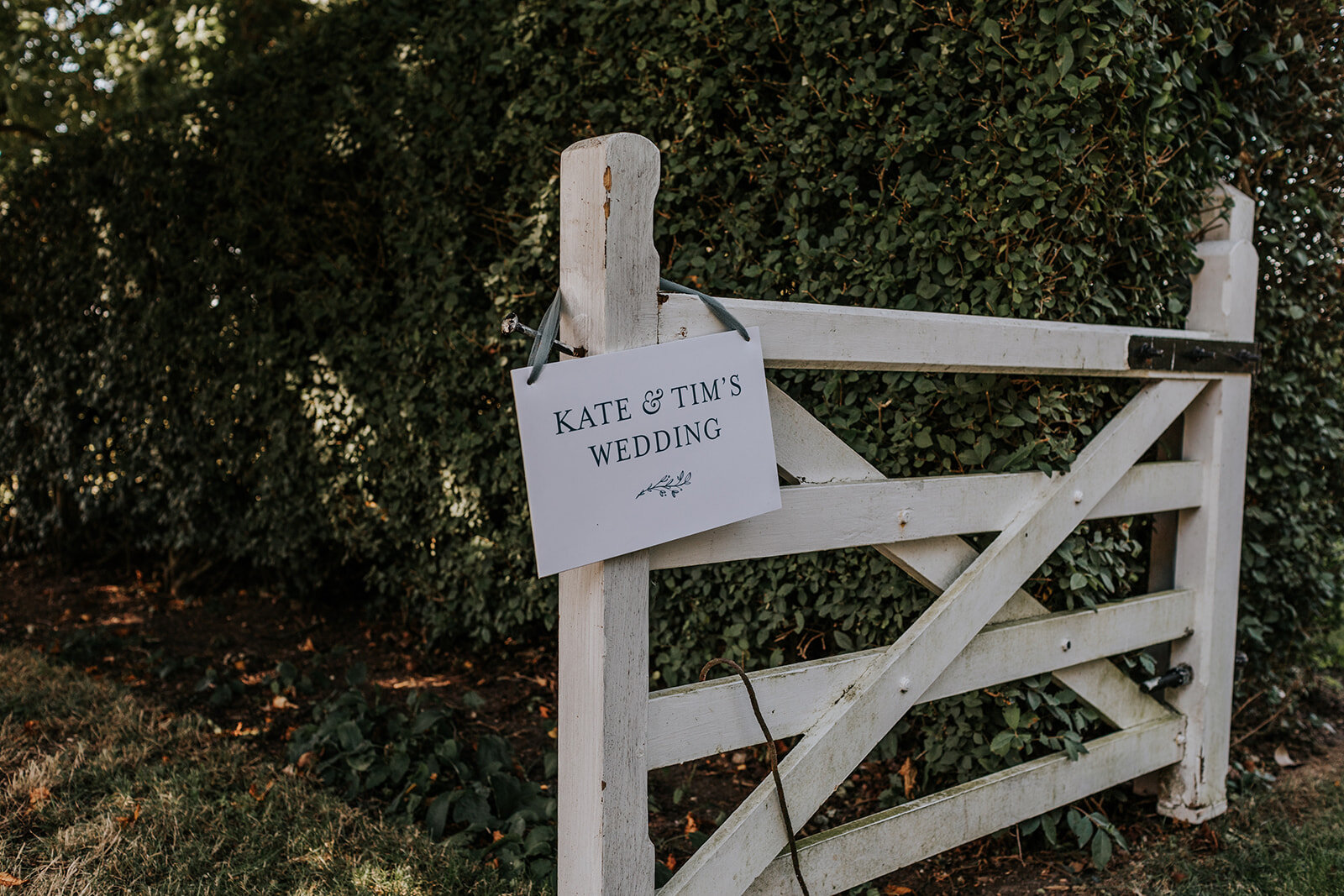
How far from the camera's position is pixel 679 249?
322 centimetres

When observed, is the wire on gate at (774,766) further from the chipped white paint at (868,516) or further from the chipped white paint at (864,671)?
the chipped white paint at (868,516)

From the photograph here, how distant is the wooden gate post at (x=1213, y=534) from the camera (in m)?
2.91

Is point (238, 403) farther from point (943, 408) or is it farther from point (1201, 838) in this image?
point (1201, 838)

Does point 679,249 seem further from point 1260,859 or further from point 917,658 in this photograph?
point 1260,859

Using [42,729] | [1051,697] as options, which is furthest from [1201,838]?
[42,729]

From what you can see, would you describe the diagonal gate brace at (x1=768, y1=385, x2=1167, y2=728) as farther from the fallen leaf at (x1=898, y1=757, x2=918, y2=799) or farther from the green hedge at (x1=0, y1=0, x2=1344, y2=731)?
the fallen leaf at (x1=898, y1=757, x2=918, y2=799)

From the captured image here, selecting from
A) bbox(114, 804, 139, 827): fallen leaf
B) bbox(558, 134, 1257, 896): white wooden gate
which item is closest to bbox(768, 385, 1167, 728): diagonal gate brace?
bbox(558, 134, 1257, 896): white wooden gate

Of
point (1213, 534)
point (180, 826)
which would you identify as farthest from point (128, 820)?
point (1213, 534)

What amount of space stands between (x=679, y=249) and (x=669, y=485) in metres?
1.80

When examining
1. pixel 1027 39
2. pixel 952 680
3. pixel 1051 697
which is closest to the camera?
pixel 952 680

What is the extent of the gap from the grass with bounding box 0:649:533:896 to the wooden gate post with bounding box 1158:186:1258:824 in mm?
2163

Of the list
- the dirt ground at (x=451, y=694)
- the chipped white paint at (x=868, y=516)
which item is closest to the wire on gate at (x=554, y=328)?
the chipped white paint at (x=868, y=516)

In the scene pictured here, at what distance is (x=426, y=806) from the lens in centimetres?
302

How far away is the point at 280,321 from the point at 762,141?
290cm
